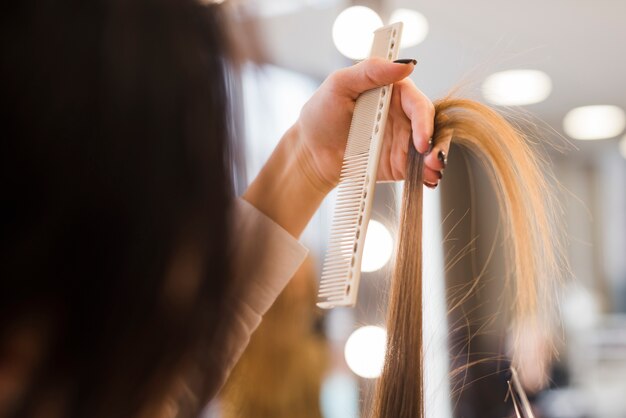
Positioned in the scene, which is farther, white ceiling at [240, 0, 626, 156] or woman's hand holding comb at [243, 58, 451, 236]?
white ceiling at [240, 0, 626, 156]

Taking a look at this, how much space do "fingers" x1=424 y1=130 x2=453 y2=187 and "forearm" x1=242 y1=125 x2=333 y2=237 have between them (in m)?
0.14

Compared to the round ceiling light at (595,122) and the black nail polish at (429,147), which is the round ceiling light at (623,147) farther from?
the black nail polish at (429,147)

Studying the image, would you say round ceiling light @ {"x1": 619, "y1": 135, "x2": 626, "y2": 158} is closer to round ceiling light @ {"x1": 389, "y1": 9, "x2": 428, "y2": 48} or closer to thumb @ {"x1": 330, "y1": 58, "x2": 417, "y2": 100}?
round ceiling light @ {"x1": 389, "y1": 9, "x2": 428, "y2": 48}

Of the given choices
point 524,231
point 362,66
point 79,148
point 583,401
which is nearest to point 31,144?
point 79,148

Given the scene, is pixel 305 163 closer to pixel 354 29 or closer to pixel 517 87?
pixel 517 87

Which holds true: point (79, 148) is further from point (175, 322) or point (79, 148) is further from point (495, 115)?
point (495, 115)

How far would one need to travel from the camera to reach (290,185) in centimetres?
73

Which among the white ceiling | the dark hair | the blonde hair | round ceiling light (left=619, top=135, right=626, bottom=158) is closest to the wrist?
the blonde hair

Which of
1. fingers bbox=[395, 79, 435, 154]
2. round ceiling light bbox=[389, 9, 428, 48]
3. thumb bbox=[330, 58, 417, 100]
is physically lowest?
fingers bbox=[395, 79, 435, 154]

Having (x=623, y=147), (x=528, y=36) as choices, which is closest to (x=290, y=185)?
(x=528, y=36)

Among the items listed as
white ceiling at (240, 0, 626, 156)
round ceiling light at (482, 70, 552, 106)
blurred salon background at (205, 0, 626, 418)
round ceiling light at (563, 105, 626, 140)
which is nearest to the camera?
blurred salon background at (205, 0, 626, 418)

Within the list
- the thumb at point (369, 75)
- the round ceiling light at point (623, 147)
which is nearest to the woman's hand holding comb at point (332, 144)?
the thumb at point (369, 75)

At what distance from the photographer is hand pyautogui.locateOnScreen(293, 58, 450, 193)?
621 millimetres

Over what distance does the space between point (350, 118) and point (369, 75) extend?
8 cm
